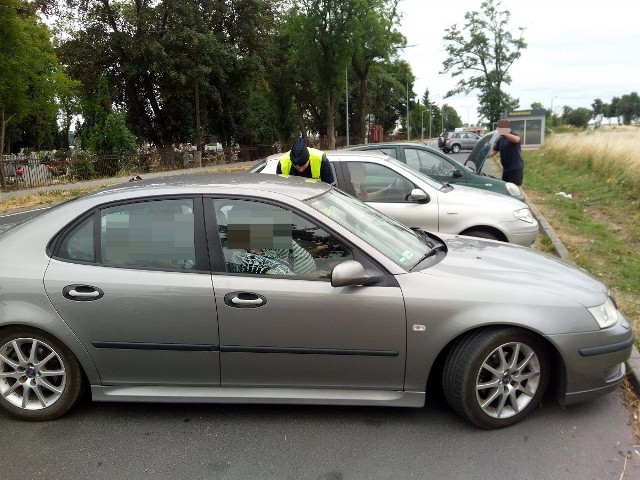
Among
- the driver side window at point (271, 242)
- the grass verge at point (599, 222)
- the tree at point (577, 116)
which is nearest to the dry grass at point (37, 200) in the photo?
the grass verge at point (599, 222)

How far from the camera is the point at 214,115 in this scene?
3966 cm

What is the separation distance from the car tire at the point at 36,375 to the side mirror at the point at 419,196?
4.09m

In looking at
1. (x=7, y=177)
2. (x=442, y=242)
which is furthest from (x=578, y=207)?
(x=7, y=177)

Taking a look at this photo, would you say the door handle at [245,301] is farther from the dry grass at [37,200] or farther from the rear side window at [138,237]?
the dry grass at [37,200]

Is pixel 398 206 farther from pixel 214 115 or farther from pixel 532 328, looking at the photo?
pixel 214 115

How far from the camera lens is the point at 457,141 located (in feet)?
128


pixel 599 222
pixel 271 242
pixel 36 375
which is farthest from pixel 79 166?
pixel 271 242

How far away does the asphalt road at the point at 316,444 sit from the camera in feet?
9.41

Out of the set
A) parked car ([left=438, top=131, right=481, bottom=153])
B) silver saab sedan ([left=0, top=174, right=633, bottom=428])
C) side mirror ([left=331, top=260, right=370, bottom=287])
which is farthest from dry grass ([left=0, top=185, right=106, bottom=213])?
parked car ([left=438, top=131, right=481, bottom=153])

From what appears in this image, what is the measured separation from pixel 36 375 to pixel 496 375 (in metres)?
2.77

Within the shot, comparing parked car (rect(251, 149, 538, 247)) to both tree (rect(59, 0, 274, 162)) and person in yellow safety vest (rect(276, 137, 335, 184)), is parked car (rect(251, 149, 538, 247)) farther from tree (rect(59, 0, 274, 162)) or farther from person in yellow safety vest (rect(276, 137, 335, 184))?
tree (rect(59, 0, 274, 162))

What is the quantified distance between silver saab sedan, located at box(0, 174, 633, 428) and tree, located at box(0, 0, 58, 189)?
20144 mm

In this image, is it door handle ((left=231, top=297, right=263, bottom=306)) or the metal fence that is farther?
the metal fence

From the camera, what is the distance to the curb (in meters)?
3.71
